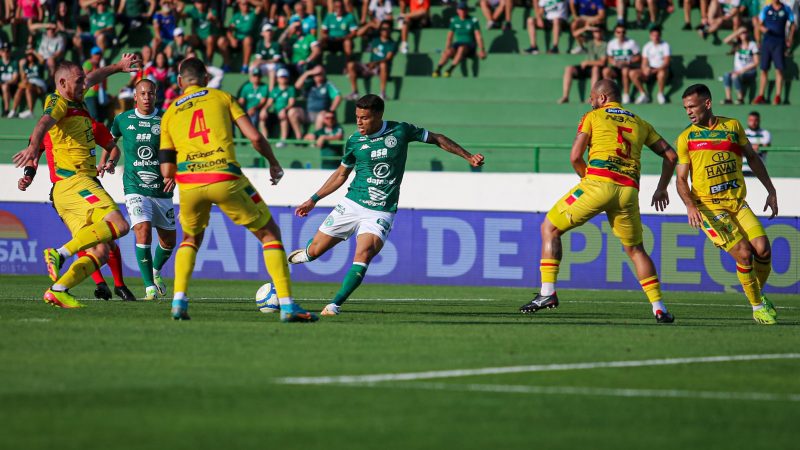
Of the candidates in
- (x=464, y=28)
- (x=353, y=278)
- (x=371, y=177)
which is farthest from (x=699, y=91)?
(x=464, y=28)

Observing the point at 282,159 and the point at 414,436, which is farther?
the point at 282,159

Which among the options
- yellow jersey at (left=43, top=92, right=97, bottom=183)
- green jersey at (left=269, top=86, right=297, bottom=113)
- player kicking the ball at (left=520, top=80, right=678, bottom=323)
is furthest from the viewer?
green jersey at (left=269, top=86, right=297, bottom=113)

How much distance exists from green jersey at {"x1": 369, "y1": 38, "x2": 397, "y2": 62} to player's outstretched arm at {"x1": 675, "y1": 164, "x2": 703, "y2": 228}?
1437cm

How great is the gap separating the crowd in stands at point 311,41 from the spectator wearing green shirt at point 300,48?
3 cm

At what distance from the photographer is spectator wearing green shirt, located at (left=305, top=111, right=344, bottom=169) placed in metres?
22.4

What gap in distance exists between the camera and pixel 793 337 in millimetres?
10898

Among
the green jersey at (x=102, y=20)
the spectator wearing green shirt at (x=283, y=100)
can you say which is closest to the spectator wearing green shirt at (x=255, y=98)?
the spectator wearing green shirt at (x=283, y=100)

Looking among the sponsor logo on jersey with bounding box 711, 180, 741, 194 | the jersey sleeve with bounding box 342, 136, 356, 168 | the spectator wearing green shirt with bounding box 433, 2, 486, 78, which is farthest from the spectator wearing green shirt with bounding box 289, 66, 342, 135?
the sponsor logo on jersey with bounding box 711, 180, 741, 194

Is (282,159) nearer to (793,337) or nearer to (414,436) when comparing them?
(793,337)

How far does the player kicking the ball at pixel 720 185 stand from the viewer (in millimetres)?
12453

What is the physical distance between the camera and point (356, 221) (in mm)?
12906

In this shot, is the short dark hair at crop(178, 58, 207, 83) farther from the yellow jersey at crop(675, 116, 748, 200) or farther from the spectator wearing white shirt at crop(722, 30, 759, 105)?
the spectator wearing white shirt at crop(722, 30, 759, 105)

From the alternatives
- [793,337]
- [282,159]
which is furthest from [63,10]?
[793,337]

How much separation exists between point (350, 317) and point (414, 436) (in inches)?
258
